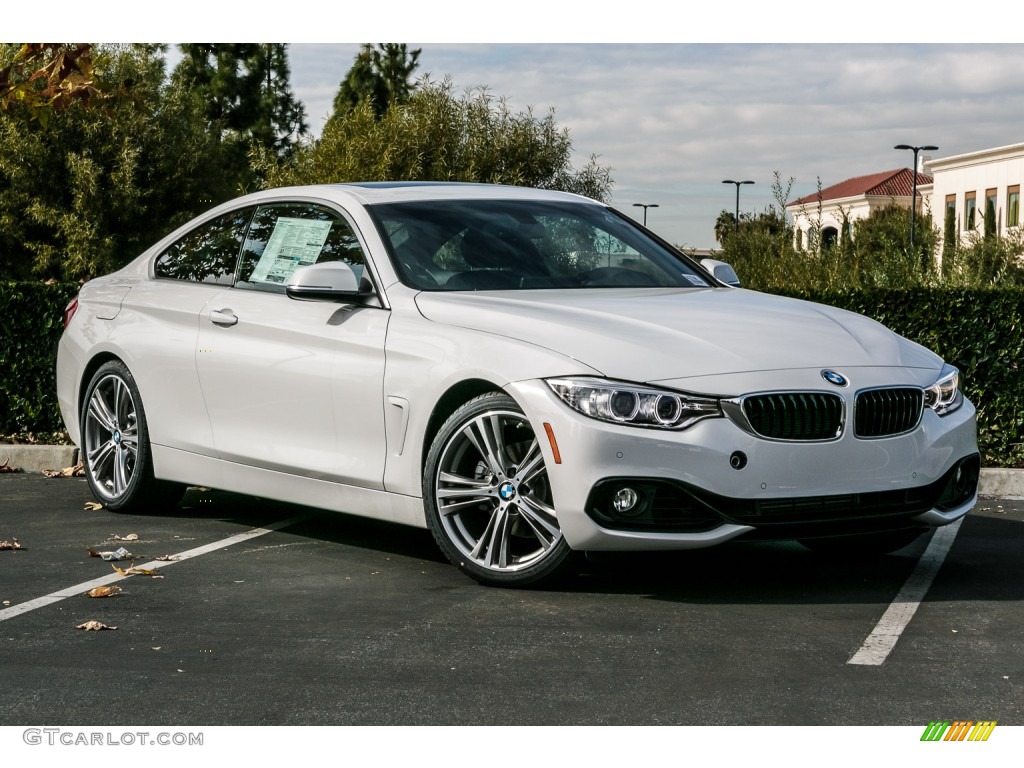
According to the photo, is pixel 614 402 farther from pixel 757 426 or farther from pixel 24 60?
pixel 24 60

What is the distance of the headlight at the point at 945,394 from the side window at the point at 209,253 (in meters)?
3.45

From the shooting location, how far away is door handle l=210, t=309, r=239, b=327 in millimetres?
7195

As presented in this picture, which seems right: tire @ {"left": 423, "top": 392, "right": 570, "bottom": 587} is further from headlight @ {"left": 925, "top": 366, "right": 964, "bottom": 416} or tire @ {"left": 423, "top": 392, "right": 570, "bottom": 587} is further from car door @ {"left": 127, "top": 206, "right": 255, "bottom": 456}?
car door @ {"left": 127, "top": 206, "right": 255, "bottom": 456}

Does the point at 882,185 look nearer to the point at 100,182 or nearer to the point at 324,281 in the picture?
the point at 100,182

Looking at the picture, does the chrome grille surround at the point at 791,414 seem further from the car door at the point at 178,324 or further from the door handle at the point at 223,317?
the car door at the point at 178,324

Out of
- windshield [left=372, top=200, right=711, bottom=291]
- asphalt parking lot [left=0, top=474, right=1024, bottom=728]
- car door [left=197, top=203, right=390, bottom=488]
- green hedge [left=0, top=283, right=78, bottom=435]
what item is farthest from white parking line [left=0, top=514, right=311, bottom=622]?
green hedge [left=0, top=283, right=78, bottom=435]

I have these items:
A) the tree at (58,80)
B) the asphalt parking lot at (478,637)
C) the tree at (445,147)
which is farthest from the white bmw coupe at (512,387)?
the tree at (445,147)

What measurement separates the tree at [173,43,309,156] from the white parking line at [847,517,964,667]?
131 feet

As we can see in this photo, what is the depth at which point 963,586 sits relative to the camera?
6.23 meters

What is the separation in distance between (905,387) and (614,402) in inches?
47.6

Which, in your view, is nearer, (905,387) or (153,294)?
(905,387)

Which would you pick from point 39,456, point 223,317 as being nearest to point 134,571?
point 223,317
